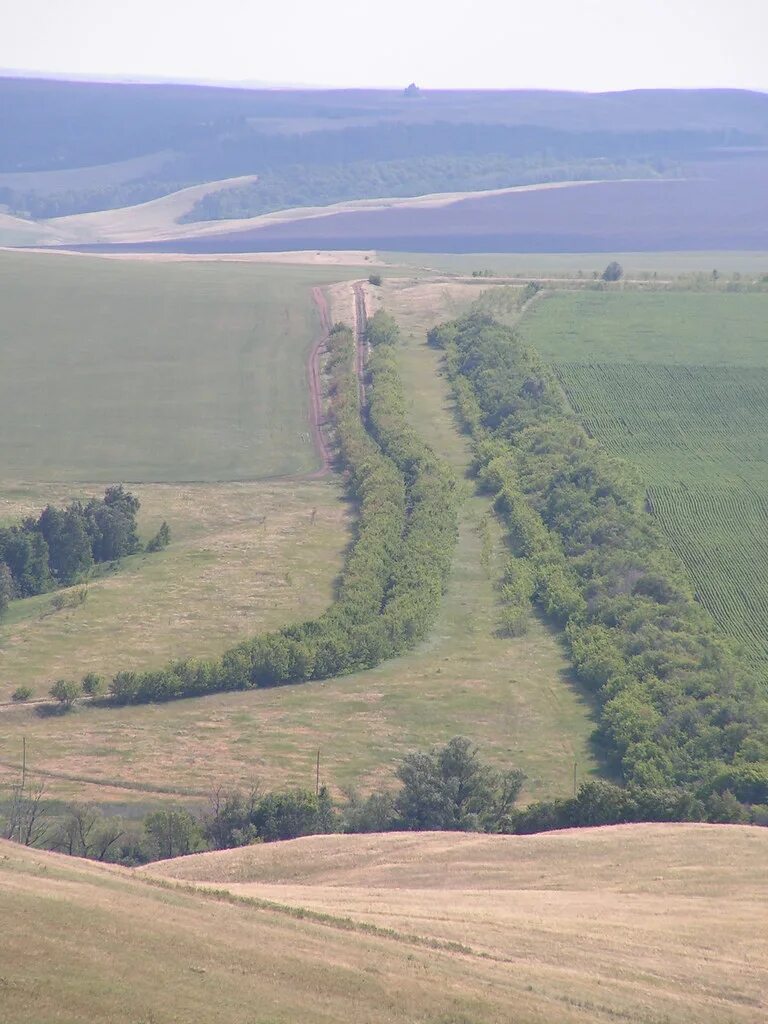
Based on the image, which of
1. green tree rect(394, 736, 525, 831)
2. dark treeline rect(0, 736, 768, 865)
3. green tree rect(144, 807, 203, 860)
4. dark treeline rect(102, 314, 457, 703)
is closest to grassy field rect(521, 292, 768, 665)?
dark treeline rect(102, 314, 457, 703)

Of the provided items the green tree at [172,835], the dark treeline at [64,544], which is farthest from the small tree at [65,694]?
the green tree at [172,835]

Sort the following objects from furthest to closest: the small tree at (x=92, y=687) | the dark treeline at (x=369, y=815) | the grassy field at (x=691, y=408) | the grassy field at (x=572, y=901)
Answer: the grassy field at (x=691, y=408)
the small tree at (x=92, y=687)
the dark treeline at (x=369, y=815)
the grassy field at (x=572, y=901)

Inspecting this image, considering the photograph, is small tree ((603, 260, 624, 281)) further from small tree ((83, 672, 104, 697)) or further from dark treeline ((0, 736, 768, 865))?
dark treeline ((0, 736, 768, 865))

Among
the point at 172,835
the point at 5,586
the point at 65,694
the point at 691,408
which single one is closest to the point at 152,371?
the point at 5,586

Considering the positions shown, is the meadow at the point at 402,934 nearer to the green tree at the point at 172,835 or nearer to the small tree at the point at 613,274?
the green tree at the point at 172,835

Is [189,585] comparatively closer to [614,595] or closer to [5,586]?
[5,586]

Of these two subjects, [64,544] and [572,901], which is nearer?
[572,901]

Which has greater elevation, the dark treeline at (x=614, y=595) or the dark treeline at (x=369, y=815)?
the dark treeline at (x=614, y=595)

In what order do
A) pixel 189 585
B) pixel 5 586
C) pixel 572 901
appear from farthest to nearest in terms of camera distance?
1. pixel 189 585
2. pixel 5 586
3. pixel 572 901
